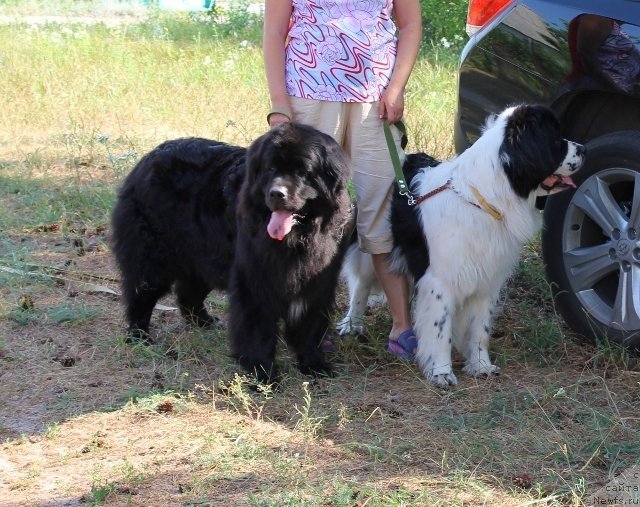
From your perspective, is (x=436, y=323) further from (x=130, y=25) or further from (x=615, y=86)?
(x=130, y=25)

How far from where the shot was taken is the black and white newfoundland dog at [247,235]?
13.4ft

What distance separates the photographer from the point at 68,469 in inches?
140

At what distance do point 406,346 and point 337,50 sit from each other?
1.54 meters

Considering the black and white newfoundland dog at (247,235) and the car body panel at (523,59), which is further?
the car body panel at (523,59)

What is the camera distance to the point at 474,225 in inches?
171

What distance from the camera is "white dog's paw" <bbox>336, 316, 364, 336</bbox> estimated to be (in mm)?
5172

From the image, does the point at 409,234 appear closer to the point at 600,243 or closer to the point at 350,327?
the point at 350,327

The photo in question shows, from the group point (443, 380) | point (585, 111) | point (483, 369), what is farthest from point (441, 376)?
point (585, 111)

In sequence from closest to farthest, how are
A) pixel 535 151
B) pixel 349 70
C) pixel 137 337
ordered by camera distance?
pixel 535 151 < pixel 349 70 < pixel 137 337

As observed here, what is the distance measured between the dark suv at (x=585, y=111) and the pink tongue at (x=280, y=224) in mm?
1332

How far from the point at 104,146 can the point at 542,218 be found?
5.27 meters

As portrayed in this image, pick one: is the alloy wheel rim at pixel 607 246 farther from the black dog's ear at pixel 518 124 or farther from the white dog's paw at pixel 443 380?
the white dog's paw at pixel 443 380

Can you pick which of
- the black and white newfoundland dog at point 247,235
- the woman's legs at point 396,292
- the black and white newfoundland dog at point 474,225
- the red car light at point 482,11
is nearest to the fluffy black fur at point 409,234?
the black and white newfoundland dog at point 474,225

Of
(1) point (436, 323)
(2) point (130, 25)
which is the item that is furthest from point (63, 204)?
(2) point (130, 25)
